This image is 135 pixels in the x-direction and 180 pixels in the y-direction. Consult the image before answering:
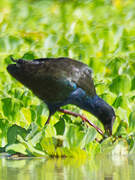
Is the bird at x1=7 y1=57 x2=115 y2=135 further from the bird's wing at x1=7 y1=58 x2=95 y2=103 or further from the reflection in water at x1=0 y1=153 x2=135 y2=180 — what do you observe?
the reflection in water at x1=0 y1=153 x2=135 y2=180

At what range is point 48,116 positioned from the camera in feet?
14.4

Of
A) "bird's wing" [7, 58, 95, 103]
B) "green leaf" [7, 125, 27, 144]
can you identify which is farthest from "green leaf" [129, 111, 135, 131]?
"green leaf" [7, 125, 27, 144]

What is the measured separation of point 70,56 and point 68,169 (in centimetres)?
262

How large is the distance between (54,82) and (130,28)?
3.29 m

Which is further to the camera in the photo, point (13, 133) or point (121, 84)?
point (121, 84)

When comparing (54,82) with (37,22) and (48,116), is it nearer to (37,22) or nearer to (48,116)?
(48,116)

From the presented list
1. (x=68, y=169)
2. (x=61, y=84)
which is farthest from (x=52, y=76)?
(x=68, y=169)

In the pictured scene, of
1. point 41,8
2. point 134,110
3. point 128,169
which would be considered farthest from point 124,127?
point 41,8

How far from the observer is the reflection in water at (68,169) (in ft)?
10.6

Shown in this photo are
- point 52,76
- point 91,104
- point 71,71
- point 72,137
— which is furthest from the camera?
point 91,104

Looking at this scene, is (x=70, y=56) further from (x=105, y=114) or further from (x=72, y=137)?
(x=72, y=137)

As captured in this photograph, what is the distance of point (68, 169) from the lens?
11.3ft

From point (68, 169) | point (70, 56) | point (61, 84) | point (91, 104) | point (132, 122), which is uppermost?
point (70, 56)

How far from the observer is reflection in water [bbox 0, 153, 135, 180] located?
127 inches
